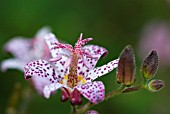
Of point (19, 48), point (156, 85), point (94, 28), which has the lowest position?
point (94, 28)

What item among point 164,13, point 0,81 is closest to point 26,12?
point 0,81

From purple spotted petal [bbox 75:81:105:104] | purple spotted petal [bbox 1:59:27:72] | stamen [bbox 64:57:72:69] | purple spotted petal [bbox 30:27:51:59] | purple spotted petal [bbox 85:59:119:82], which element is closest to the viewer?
purple spotted petal [bbox 75:81:105:104]

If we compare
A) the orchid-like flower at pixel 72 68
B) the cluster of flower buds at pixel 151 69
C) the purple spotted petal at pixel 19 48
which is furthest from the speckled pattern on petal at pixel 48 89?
the purple spotted petal at pixel 19 48

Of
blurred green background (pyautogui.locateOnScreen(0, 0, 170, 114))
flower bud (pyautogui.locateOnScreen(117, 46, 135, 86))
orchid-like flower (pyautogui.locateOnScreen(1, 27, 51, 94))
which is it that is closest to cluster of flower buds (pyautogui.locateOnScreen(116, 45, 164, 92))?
flower bud (pyautogui.locateOnScreen(117, 46, 135, 86))

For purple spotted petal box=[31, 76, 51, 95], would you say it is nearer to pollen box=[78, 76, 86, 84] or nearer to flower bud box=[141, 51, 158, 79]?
pollen box=[78, 76, 86, 84]

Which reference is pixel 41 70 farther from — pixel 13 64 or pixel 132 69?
pixel 13 64

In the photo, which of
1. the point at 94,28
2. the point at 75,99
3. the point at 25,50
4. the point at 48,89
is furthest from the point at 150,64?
the point at 94,28

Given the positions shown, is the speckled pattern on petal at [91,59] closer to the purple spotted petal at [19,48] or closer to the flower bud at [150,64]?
the flower bud at [150,64]
